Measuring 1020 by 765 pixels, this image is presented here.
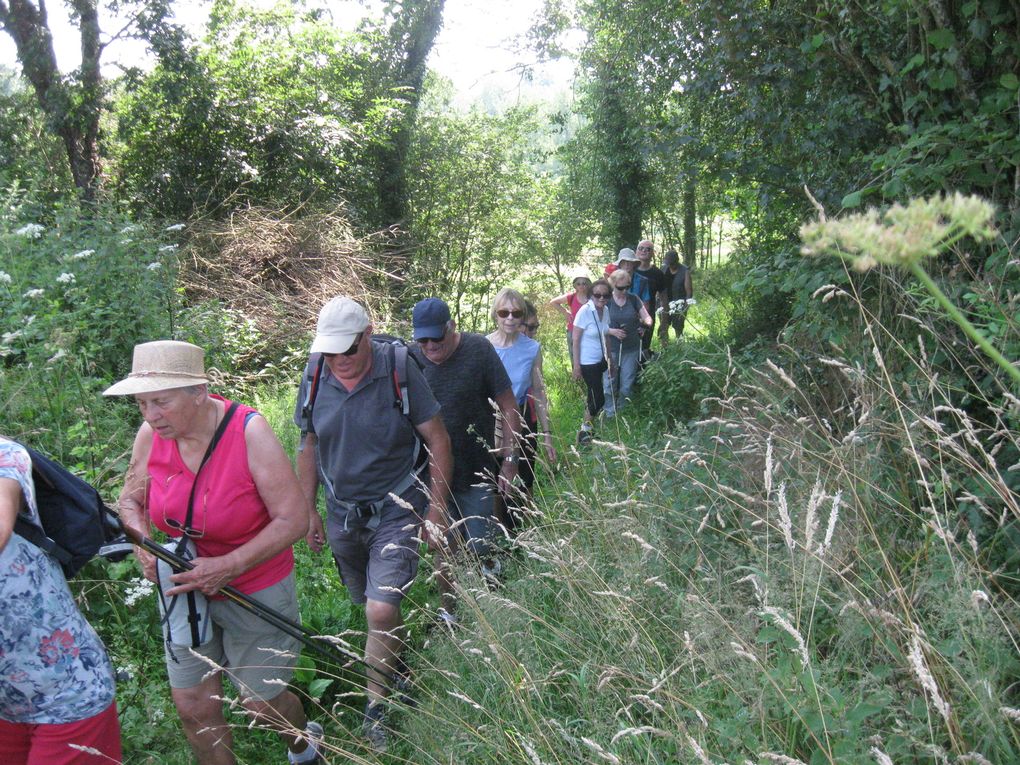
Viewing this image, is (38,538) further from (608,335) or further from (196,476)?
(608,335)

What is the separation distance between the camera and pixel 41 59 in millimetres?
14695

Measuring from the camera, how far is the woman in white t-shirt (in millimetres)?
8641

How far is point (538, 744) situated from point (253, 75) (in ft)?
53.5

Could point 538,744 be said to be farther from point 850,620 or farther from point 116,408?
point 116,408

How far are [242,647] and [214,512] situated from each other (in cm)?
65

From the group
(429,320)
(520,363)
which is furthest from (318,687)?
(520,363)

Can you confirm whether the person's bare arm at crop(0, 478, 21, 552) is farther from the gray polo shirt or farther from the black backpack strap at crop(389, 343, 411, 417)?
the black backpack strap at crop(389, 343, 411, 417)

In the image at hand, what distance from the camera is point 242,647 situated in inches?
144

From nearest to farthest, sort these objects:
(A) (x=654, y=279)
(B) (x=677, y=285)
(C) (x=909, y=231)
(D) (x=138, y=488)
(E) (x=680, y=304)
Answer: (C) (x=909, y=231)
(D) (x=138, y=488)
(E) (x=680, y=304)
(A) (x=654, y=279)
(B) (x=677, y=285)

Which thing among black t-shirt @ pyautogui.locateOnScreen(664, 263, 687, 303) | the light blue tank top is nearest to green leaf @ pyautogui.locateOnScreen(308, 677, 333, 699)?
the light blue tank top

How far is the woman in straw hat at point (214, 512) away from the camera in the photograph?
3.41 meters

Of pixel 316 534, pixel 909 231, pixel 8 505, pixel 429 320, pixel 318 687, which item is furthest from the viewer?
pixel 429 320

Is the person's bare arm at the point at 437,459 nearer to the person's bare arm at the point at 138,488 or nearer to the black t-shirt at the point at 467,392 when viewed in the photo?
the black t-shirt at the point at 467,392

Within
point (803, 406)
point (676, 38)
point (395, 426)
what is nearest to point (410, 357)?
point (395, 426)
